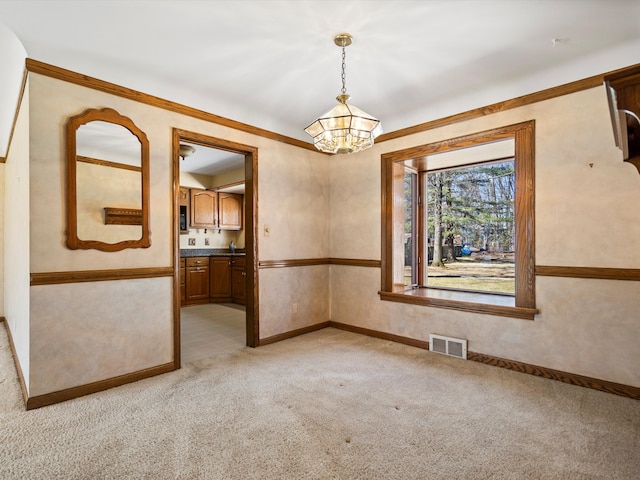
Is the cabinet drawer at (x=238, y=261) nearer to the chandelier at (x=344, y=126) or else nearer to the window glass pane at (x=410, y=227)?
the window glass pane at (x=410, y=227)

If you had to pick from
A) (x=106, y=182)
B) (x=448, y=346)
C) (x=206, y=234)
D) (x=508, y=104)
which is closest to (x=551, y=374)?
(x=448, y=346)

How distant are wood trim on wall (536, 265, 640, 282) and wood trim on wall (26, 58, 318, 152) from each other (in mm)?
3067

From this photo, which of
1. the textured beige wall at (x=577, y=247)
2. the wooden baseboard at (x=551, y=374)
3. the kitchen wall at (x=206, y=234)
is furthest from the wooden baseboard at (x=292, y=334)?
the kitchen wall at (x=206, y=234)

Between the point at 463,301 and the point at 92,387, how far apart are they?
132 inches

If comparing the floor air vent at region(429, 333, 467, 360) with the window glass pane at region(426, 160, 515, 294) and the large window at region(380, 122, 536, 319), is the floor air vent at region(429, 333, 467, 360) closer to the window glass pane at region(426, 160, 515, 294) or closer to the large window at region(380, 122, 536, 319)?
the large window at region(380, 122, 536, 319)

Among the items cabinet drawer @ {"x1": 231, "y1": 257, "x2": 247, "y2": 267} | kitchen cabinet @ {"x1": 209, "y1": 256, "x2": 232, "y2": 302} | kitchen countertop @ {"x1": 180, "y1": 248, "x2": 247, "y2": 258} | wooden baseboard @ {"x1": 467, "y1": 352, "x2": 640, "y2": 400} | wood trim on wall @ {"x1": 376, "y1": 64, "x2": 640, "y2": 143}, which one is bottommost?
wooden baseboard @ {"x1": 467, "y1": 352, "x2": 640, "y2": 400}

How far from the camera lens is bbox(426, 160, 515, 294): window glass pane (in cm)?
400

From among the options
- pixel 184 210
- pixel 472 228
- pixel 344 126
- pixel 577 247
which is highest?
pixel 344 126

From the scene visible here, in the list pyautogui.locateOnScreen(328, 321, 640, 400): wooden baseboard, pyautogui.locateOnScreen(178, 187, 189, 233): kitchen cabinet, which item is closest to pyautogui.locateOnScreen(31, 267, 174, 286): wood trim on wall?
pyautogui.locateOnScreen(328, 321, 640, 400): wooden baseboard

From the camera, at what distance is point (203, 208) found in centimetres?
670

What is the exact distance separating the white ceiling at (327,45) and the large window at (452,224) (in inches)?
27.3

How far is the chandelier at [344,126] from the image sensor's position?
7.65 feet

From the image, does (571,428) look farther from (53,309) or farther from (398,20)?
(53,309)

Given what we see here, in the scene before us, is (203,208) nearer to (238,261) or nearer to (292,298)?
(238,261)
